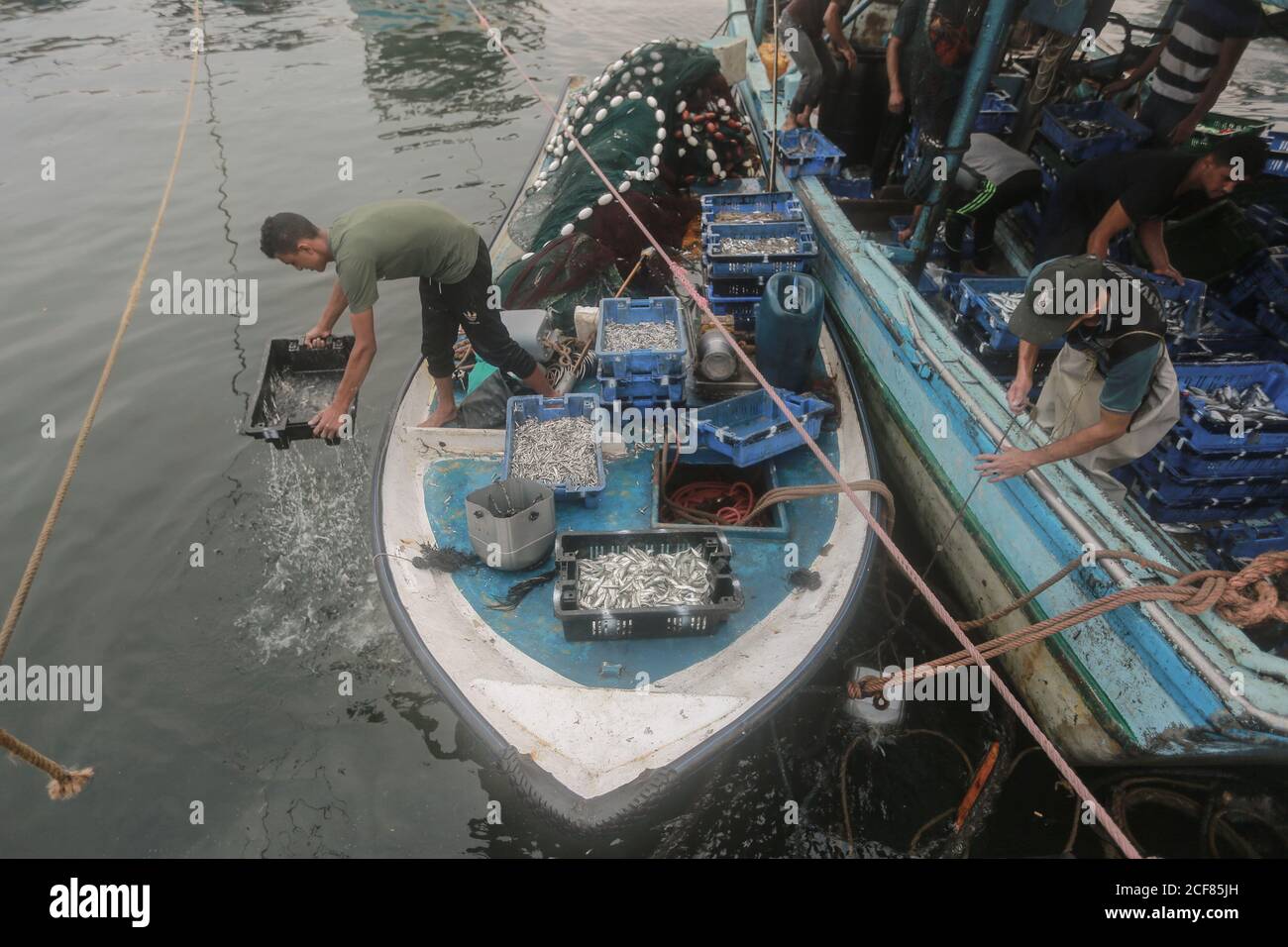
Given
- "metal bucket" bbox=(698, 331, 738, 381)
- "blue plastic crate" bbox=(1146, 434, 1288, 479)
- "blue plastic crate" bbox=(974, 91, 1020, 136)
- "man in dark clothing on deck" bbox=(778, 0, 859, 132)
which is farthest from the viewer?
"blue plastic crate" bbox=(974, 91, 1020, 136)

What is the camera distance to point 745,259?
583 centimetres

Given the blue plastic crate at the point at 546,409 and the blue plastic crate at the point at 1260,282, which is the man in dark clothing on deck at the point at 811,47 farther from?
the blue plastic crate at the point at 546,409

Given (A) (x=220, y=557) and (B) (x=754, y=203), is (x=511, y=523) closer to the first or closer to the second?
(A) (x=220, y=557)

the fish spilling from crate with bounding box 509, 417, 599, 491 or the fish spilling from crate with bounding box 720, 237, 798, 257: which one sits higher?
the fish spilling from crate with bounding box 720, 237, 798, 257

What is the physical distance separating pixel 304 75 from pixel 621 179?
539 inches

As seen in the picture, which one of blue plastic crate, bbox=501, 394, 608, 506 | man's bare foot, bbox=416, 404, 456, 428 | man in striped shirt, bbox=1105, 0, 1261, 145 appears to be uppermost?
man in striped shirt, bbox=1105, 0, 1261, 145

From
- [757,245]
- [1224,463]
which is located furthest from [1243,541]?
[757,245]

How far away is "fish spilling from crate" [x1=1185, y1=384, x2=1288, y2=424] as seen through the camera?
159 inches

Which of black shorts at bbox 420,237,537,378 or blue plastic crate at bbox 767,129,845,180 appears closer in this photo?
black shorts at bbox 420,237,537,378

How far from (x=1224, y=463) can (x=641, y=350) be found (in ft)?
12.1

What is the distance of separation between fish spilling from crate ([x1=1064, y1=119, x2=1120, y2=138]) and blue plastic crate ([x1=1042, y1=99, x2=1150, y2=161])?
0.06 m

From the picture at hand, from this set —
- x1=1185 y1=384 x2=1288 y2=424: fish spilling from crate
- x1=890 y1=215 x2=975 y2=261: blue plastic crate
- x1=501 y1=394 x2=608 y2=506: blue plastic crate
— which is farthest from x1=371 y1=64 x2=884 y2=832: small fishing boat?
x1=890 y1=215 x2=975 y2=261: blue plastic crate

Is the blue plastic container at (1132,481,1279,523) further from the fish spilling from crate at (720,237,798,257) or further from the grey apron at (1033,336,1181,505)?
the fish spilling from crate at (720,237,798,257)

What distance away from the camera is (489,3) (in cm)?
2177
